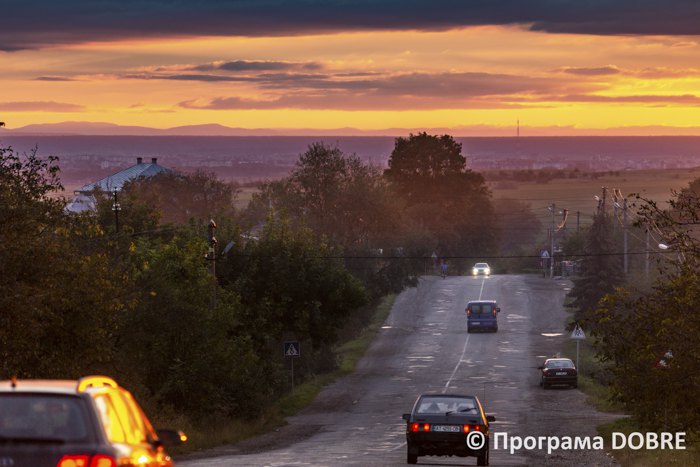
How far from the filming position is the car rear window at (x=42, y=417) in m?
10.9

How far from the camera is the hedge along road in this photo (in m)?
Answer: 34.9

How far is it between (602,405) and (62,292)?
110ft

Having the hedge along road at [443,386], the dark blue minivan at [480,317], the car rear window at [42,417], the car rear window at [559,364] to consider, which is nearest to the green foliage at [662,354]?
the hedge along road at [443,386]

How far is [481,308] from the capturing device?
299 feet

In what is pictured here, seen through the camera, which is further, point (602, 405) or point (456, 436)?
point (602, 405)

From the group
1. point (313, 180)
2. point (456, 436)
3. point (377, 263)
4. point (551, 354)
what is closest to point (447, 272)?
point (313, 180)

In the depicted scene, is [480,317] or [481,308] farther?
[480,317]

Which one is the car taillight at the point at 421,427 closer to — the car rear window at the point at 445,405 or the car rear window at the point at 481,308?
the car rear window at the point at 445,405

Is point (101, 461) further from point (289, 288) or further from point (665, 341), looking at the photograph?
point (289, 288)

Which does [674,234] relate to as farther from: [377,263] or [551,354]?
[377,263]

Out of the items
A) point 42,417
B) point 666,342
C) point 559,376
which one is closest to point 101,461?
point 42,417

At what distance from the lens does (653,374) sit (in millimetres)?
26344

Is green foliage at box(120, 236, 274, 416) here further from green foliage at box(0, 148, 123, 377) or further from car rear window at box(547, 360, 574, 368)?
car rear window at box(547, 360, 574, 368)

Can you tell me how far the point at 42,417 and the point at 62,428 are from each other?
0.22m
